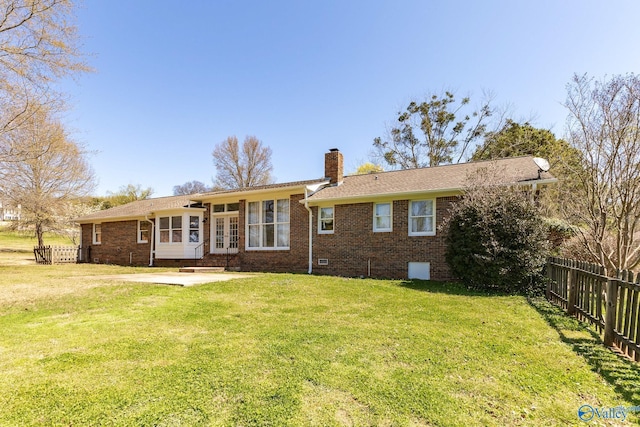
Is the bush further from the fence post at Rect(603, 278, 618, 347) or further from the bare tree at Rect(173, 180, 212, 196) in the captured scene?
→ the bare tree at Rect(173, 180, 212, 196)

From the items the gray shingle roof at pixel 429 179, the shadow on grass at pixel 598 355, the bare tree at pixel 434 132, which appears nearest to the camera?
the shadow on grass at pixel 598 355

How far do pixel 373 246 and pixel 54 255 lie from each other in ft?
65.8

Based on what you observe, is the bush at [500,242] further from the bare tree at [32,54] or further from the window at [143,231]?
the window at [143,231]

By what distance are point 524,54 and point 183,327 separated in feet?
54.6

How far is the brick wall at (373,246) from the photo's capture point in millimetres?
11469

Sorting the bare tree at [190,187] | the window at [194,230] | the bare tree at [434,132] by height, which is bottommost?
the window at [194,230]

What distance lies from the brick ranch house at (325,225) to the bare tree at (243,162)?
810 inches

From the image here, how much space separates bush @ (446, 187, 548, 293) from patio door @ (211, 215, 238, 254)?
1095 cm

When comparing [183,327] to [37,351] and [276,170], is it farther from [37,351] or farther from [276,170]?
[276,170]

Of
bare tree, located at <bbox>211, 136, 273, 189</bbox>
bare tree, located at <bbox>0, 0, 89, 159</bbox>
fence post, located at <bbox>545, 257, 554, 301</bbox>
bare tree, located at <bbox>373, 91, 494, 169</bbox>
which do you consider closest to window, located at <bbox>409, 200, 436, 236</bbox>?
fence post, located at <bbox>545, 257, 554, 301</bbox>

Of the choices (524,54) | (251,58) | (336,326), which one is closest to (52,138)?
(251,58)

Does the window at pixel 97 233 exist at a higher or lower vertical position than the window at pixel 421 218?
lower

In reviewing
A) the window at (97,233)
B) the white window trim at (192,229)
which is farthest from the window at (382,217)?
the window at (97,233)

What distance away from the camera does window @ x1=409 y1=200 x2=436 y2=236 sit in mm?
11734
